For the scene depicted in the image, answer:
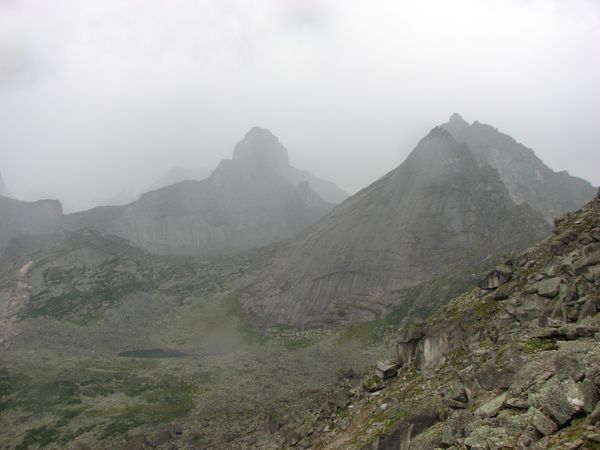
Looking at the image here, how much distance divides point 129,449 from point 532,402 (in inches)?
2122

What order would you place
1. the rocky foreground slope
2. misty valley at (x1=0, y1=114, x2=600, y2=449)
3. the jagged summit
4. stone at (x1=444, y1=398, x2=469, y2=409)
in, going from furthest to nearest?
the jagged summit → misty valley at (x1=0, y1=114, x2=600, y2=449) → stone at (x1=444, y1=398, x2=469, y2=409) → the rocky foreground slope

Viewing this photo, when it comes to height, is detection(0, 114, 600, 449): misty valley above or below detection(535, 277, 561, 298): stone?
below

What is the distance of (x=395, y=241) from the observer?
158 metres

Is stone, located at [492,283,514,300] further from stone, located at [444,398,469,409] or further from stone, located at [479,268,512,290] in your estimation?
stone, located at [444,398,469,409]

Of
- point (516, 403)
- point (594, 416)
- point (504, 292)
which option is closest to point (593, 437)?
point (594, 416)

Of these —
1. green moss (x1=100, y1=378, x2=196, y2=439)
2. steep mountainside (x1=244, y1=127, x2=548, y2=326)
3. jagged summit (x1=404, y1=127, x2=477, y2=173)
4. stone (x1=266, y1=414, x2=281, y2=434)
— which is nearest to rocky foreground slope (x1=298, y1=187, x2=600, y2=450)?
stone (x1=266, y1=414, x2=281, y2=434)

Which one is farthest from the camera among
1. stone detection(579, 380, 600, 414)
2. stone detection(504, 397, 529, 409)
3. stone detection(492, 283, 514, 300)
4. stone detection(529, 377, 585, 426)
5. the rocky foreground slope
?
stone detection(492, 283, 514, 300)

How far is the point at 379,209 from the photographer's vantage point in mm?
173250

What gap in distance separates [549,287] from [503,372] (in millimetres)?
9351

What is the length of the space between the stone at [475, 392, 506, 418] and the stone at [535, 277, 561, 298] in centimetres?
1126

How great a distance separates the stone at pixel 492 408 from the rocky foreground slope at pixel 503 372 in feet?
0.18

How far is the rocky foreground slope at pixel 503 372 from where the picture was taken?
49.1 ft

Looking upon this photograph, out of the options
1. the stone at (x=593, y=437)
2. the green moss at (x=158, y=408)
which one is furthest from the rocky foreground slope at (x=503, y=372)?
the green moss at (x=158, y=408)

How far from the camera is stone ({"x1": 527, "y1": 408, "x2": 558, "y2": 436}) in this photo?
14180 mm
